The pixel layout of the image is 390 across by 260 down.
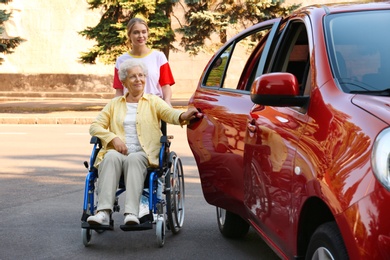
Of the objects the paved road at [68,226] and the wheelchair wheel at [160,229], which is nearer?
the paved road at [68,226]

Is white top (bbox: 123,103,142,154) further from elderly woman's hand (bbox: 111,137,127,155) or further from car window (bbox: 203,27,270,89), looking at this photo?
car window (bbox: 203,27,270,89)

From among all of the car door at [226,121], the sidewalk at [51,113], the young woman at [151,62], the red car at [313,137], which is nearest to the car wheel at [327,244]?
the red car at [313,137]

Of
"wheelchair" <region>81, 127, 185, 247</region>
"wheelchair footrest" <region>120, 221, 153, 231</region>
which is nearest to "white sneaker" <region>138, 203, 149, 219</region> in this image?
"wheelchair" <region>81, 127, 185, 247</region>

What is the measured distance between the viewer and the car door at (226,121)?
593 centimetres

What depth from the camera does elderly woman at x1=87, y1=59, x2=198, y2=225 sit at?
677cm

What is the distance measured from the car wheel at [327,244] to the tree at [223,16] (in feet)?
76.0

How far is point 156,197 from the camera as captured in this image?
22.5 ft

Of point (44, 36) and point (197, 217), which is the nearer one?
point (197, 217)

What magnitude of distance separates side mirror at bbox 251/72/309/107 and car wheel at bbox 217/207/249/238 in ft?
8.19

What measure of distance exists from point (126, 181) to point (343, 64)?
109 inches

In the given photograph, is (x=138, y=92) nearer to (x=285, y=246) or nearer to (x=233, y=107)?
(x=233, y=107)

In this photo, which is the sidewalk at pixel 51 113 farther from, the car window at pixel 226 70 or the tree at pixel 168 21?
the car window at pixel 226 70

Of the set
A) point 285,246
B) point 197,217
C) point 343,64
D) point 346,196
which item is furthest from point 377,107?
point 197,217

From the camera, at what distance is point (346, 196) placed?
3.57 metres
